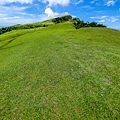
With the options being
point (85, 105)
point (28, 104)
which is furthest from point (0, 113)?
point (85, 105)

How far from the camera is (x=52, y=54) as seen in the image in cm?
2822

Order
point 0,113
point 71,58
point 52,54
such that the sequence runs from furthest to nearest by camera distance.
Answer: point 52,54, point 71,58, point 0,113

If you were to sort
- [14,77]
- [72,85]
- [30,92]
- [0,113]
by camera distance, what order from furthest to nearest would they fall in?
[14,77], [72,85], [30,92], [0,113]

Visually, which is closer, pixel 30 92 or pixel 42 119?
pixel 42 119

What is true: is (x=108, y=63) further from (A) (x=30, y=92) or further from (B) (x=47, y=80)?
(A) (x=30, y=92)

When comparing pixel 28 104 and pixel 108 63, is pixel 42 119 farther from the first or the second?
pixel 108 63

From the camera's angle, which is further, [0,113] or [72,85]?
[72,85]

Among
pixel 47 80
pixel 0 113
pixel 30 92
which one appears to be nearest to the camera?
pixel 0 113

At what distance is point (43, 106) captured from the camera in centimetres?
1386

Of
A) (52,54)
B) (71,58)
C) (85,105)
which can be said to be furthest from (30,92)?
(52,54)

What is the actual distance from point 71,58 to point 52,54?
141 inches

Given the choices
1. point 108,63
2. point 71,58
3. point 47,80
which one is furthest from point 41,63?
point 108,63

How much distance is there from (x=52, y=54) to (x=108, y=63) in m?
7.92

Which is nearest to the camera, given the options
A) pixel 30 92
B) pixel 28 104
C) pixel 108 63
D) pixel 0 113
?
pixel 0 113
